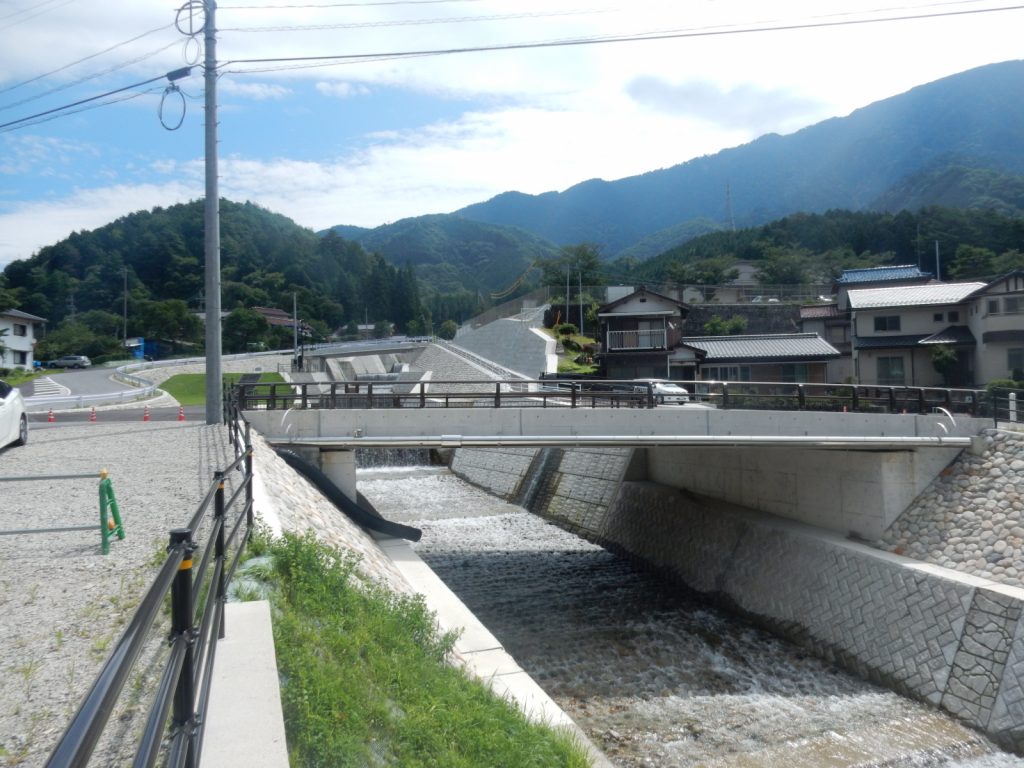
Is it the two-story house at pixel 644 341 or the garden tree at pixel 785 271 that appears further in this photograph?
the garden tree at pixel 785 271

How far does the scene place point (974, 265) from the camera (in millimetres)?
61219

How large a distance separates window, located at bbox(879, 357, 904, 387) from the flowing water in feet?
86.4

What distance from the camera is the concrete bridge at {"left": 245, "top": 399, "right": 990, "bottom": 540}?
15922 mm

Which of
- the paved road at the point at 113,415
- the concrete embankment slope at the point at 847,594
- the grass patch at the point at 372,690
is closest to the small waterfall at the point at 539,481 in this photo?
the concrete embankment slope at the point at 847,594

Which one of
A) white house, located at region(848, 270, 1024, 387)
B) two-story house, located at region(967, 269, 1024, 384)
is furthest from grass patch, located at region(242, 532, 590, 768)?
white house, located at region(848, 270, 1024, 387)

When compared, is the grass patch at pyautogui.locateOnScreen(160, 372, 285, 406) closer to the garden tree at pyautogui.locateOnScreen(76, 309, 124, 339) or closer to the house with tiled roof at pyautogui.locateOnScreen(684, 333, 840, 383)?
the house with tiled roof at pyautogui.locateOnScreen(684, 333, 840, 383)

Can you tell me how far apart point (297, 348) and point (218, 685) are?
194ft

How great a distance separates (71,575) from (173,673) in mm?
4328

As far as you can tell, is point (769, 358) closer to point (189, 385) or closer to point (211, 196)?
point (211, 196)

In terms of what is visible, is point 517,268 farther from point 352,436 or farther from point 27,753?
point 27,753

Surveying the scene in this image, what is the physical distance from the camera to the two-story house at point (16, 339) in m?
54.3

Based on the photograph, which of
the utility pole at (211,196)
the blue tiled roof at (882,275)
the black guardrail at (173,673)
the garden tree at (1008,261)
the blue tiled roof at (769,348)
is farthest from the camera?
the garden tree at (1008,261)

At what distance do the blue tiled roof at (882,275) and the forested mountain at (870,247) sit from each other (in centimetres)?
777

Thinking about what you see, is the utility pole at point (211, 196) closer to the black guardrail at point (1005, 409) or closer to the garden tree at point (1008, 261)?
the black guardrail at point (1005, 409)
